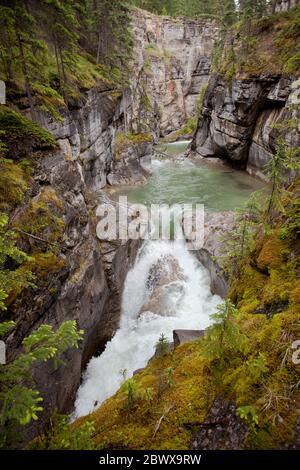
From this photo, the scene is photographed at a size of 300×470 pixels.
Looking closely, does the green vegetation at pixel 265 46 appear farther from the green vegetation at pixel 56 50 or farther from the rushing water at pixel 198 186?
the green vegetation at pixel 56 50

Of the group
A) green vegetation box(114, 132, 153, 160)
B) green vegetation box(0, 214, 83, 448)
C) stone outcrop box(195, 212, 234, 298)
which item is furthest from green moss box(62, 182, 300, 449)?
green vegetation box(114, 132, 153, 160)

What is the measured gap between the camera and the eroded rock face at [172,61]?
55125 millimetres

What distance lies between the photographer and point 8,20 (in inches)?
481

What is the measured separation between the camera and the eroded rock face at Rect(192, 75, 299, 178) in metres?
26.4

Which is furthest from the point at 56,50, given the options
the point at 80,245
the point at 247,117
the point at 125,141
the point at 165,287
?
the point at 247,117

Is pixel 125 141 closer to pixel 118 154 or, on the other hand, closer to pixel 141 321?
pixel 118 154

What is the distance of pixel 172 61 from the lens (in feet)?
196

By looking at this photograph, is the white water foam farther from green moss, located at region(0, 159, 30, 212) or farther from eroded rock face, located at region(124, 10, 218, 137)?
eroded rock face, located at region(124, 10, 218, 137)

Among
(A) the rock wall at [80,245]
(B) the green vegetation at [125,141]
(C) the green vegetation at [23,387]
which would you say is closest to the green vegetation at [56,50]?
(A) the rock wall at [80,245]

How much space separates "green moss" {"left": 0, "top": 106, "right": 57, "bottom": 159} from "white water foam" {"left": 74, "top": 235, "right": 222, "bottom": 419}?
29.7 feet

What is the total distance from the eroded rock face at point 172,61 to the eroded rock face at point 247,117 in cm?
1948

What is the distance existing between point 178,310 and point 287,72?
76.5ft
